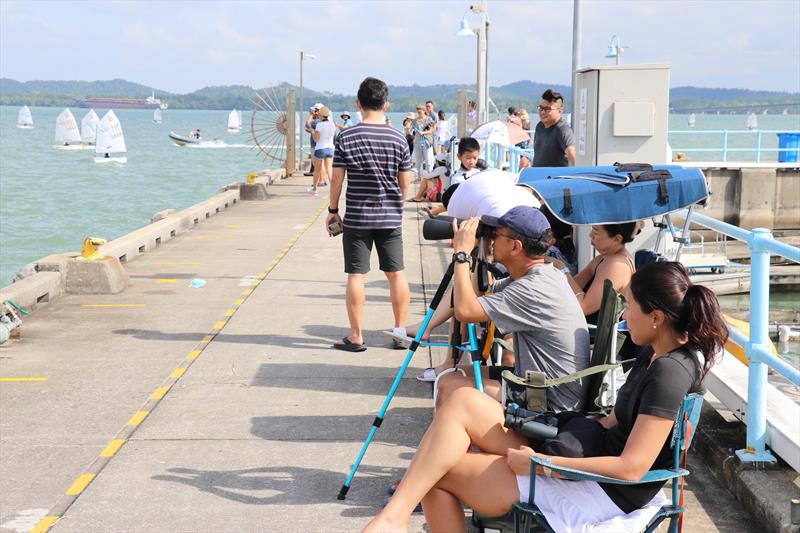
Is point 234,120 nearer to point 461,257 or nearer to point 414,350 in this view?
point 414,350

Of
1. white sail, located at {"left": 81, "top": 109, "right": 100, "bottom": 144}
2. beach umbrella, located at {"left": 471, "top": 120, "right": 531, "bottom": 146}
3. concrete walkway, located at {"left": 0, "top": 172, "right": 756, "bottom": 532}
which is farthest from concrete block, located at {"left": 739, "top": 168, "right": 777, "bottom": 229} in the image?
white sail, located at {"left": 81, "top": 109, "right": 100, "bottom": 144}

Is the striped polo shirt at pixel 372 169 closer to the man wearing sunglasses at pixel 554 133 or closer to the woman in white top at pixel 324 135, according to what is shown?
the man wearing sunglasses at pixel 554 133

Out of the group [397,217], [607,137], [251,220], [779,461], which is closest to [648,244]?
[607,137]

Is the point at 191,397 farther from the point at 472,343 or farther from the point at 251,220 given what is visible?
the point at 251,220

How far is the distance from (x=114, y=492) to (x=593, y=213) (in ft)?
9.05

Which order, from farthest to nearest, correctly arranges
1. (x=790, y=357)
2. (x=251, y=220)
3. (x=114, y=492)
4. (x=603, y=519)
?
(x=251, y=220), (x=790, y=357), (x=114, y=492), (x=603, y=519)

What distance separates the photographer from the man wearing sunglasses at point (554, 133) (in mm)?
8797

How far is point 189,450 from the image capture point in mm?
5621

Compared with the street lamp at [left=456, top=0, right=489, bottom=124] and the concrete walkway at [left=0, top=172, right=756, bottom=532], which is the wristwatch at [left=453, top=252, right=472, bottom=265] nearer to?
the concrete walkway at [left=0, top=172, right=756, bottom=532]

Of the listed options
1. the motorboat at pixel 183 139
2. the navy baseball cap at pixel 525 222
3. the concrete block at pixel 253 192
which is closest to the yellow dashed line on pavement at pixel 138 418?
the navy baseball cap at pixel 525 222

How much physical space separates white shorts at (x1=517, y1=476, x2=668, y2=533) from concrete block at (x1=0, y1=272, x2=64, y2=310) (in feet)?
21.9

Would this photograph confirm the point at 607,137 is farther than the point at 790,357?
No

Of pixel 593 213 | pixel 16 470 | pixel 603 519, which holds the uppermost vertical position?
pixel 593 213

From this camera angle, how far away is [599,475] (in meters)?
3.32
